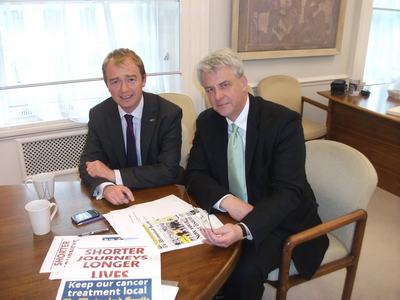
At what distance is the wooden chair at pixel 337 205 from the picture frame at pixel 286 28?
2.03m

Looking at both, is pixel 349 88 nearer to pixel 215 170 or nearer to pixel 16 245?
pixel 215 170

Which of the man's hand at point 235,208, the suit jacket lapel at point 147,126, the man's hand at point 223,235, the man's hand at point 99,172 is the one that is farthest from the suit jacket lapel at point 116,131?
the man's hand at point 223,235

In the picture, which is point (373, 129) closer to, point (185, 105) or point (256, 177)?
point (185, 105)

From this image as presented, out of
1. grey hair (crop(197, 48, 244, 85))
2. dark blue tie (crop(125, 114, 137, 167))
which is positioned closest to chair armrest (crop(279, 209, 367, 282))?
grey hair (crop(197, 48, 244, 85))

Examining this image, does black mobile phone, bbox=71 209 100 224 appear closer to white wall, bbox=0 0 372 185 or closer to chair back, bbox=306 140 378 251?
chair back, bbox=306 140 378 251

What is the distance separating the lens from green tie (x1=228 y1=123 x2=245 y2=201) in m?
1.65

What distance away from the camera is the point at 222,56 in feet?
5.09

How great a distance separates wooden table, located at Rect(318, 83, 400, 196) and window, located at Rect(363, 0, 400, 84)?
1203 millimetres

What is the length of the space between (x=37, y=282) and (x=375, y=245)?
7.72 ft

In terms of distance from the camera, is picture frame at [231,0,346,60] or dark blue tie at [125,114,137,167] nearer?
dark blue tie at [125,114,137,167]

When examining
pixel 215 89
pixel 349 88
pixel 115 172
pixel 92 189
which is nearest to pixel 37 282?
pixel 92 189

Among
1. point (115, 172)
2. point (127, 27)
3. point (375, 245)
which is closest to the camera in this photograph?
point (115, 172)

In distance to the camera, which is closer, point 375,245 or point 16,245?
point 16,245

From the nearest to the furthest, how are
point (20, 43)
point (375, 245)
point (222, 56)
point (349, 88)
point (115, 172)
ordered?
point (222, 56) < point (115, 172) < point (375, 245) < point (20, 43) < point (349, 88)
